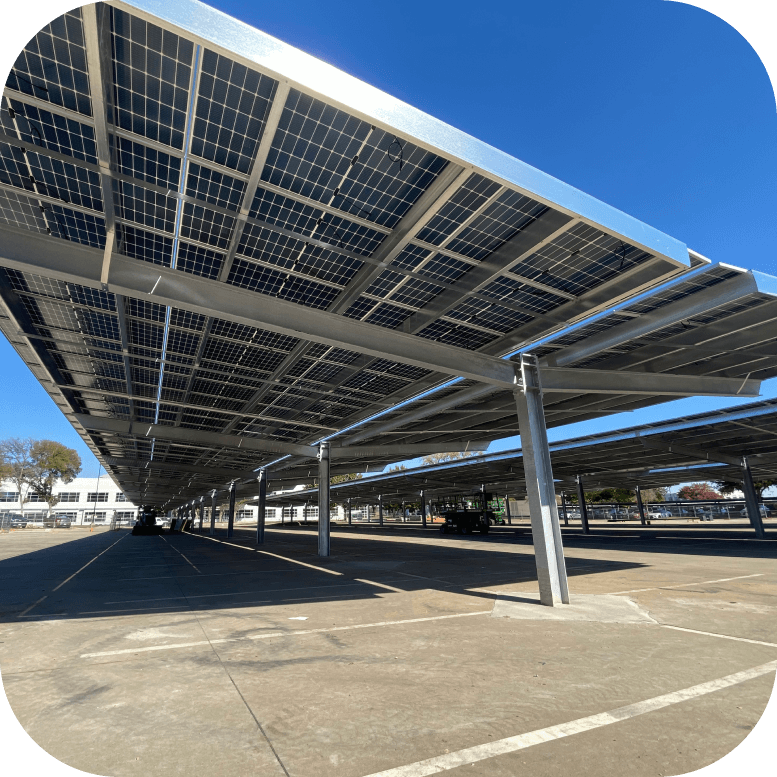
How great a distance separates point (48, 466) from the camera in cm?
8781

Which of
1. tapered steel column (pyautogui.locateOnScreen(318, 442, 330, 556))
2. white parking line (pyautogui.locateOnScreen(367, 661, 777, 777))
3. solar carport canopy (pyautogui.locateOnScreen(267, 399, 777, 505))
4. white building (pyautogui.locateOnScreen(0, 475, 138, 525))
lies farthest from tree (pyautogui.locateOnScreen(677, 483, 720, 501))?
white parking line (pyautogui.locateOnScreen(367, 661, 777, 777))

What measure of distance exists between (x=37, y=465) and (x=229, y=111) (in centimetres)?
10566

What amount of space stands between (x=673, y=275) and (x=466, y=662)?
808 cm

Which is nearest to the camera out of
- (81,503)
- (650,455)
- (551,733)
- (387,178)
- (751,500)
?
(551,733)

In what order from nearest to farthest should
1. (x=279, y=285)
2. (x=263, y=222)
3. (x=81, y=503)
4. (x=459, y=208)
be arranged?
(x=459, y=208) < (x=263, y=222) < (x=279, y=285) < (x=81, y=503)

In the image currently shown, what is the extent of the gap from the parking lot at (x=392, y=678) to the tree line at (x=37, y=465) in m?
92.7

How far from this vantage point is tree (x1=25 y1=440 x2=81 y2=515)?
8725 cm

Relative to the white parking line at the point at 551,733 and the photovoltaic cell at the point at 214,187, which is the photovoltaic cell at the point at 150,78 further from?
the white parking line at the point at 551,733

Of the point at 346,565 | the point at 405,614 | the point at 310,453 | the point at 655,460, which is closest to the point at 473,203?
the point at 405,614

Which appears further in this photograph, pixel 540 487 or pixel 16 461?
pixel 16 461

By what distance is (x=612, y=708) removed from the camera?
508 centimetres

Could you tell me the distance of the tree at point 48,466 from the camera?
8725 cm

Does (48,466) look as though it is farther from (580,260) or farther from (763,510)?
(763,510)

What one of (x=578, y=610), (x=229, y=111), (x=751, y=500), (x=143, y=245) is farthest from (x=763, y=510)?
(x=229, y=111)
